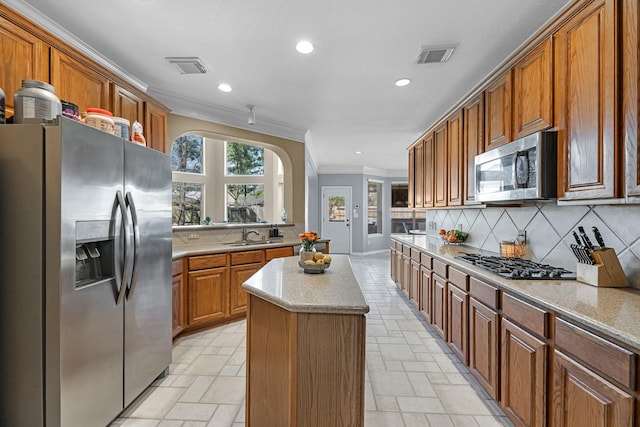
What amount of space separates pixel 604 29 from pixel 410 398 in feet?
8.12

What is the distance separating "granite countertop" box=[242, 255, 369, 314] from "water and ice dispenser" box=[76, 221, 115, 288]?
2.85 ft

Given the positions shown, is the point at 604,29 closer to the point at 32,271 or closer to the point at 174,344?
the point at 32,271

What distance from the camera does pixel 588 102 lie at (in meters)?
1.62

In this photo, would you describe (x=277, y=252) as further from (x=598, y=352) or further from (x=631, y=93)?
(x=631, y=93)

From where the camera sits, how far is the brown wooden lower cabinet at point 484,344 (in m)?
1.92

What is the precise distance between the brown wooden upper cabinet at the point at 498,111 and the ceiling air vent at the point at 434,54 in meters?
0.48

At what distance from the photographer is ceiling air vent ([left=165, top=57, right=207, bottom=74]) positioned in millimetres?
2654

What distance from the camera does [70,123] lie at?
1531 millimetres

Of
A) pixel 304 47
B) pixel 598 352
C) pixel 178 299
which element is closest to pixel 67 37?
pixel 304 47

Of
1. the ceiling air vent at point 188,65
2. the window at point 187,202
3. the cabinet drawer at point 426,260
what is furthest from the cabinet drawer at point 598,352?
the window at point 187,202

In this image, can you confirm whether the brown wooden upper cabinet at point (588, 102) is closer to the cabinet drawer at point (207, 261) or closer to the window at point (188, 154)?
the cabinet drawer at point (207, 261)

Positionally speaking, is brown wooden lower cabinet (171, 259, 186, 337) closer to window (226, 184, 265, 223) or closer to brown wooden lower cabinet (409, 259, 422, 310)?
brown wooden lower cabinet (409, 259, 422, 310)

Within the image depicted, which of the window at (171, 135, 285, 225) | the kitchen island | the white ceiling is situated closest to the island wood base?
the kitchen island

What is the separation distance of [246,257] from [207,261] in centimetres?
49
